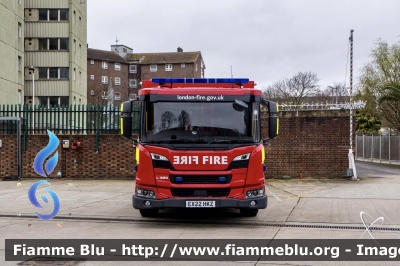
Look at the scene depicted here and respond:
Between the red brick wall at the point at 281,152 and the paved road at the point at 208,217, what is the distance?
2.51 m

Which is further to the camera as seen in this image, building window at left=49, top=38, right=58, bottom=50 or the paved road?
building window at left=49, top=38, right=58, bottom=50

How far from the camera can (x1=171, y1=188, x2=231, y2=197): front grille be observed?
9656 mm

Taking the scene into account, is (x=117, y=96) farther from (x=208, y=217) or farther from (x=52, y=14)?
(x=208, y=217)

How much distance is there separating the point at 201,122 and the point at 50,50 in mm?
37195

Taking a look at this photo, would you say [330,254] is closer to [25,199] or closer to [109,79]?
[25,199]

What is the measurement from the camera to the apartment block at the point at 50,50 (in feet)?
144

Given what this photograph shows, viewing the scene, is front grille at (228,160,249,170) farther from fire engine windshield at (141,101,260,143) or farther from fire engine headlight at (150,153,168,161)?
fire engine headlight at (150,153,168,161)

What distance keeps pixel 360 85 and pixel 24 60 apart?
27882 millimetres

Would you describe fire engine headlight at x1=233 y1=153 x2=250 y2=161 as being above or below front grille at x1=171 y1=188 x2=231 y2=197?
above

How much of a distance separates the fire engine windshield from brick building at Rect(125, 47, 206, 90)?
7118 cm

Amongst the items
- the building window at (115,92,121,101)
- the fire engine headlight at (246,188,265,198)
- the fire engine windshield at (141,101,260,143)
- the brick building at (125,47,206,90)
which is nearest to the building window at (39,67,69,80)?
the building window at (115,92,121,101)

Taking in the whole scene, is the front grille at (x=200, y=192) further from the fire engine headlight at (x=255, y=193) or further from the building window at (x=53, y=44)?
the building window at (x=53, y=44)

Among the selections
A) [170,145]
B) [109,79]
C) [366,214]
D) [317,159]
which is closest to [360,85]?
[317,159]

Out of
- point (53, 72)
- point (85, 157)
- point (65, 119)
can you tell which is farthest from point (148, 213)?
point (53, 72)
